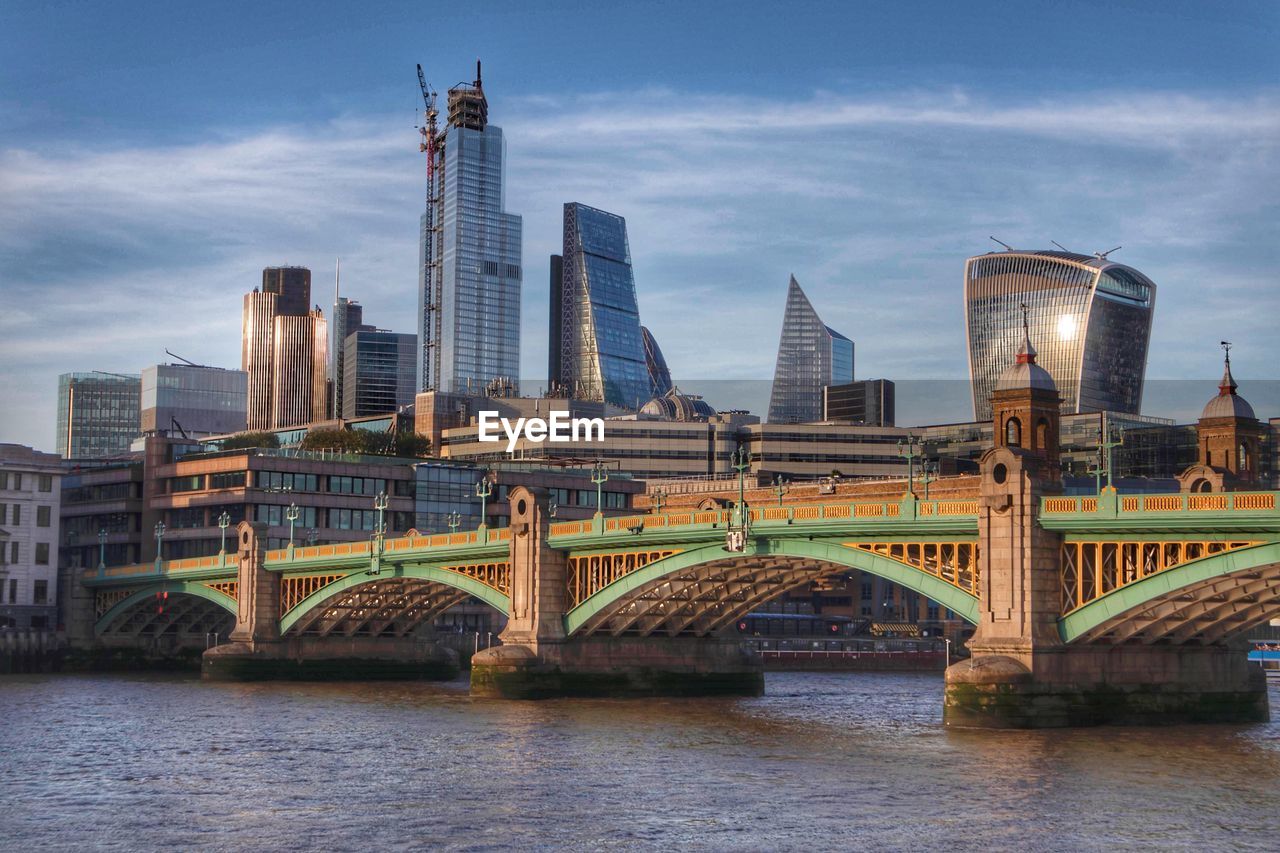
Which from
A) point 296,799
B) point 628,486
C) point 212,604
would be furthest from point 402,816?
point 628,486

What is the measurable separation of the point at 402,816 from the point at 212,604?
3514 inches

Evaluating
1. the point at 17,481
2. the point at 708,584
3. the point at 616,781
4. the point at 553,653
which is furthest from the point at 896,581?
the point at 17,481

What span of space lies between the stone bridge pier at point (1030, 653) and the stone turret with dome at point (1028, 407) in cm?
1289

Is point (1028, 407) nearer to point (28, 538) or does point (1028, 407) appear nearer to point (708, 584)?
point (708, 584)

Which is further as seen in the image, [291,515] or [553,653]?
[291,515]

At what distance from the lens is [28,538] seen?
466 ft

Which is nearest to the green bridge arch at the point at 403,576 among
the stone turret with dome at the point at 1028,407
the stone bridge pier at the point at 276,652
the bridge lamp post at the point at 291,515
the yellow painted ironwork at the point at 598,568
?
the stone bridge pier at the point at 276,652

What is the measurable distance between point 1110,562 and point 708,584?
25.1m

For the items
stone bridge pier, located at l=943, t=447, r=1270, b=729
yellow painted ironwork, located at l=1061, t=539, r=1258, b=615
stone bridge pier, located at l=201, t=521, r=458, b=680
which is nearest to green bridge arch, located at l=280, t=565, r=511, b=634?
stone bridge pier, located at l=201, t=521, r=458, b=680

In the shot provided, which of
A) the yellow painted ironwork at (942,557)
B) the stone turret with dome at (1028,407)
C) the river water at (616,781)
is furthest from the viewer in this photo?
the stone turret with dome at (1028,407)

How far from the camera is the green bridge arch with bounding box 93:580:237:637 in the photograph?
12306 centimetres

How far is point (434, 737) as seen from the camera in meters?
72.6

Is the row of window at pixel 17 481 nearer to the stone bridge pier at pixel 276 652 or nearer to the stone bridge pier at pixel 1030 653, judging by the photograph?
the stone bridge pier at pixel 276 652

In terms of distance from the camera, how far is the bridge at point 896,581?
67.4 metres
